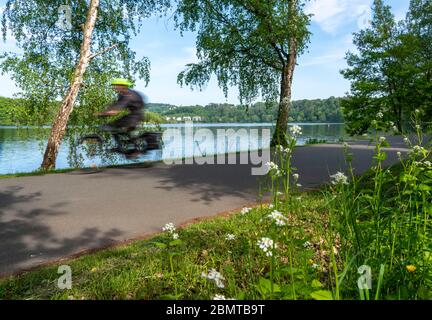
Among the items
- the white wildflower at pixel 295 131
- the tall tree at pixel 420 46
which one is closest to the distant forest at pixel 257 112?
the white wildflower at pixel 295 131

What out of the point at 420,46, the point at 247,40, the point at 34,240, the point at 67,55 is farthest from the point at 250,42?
the point at 420,46

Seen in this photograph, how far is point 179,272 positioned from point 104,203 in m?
3.33

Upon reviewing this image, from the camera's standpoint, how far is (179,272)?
2982 mm

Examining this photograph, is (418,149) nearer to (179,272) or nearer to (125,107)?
(179,272)

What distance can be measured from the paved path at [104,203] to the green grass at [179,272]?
0.56 m

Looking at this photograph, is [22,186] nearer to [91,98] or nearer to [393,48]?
[91,98]

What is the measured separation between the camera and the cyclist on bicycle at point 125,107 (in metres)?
8.73

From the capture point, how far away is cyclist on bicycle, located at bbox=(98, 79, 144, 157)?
873 cm

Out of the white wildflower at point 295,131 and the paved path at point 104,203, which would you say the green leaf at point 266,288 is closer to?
the white wildflower at point 295,131

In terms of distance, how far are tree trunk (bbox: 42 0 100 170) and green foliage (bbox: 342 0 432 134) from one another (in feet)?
71.4

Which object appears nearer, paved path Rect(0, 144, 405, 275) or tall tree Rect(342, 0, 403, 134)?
paved path Rect(0, 144, 405, 275)

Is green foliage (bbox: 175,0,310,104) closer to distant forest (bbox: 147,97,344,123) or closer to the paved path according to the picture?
distant forest (bbox: 147,97,344,123)

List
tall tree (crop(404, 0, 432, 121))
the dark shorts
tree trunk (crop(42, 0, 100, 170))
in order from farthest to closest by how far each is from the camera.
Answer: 1. tall tree (crop(404, 0, 432, 121))
2. tree trunk (crop(42, 0, 100, 170))
3. the dark shorts

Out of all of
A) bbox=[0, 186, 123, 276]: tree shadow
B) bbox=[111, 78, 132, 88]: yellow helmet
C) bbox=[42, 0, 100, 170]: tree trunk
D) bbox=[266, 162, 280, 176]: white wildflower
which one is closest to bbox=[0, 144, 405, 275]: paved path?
bbox=[0, 186, 123, 276]: tree shadow
